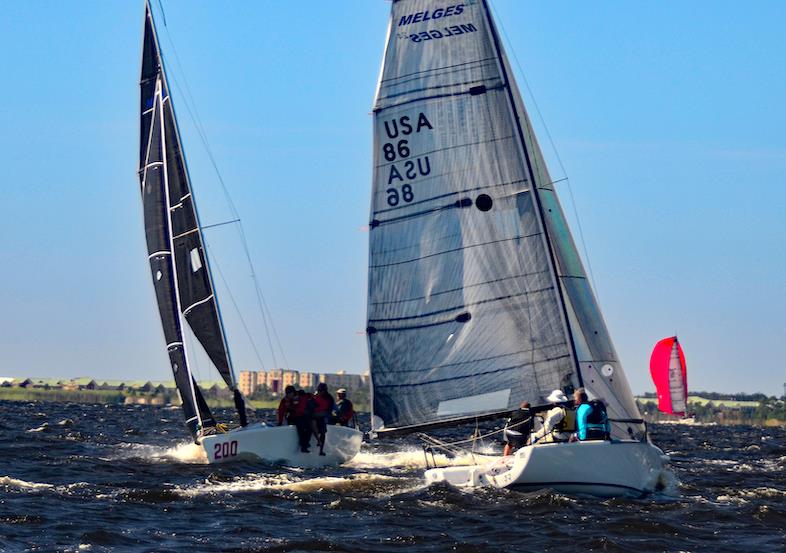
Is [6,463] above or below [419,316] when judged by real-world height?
below

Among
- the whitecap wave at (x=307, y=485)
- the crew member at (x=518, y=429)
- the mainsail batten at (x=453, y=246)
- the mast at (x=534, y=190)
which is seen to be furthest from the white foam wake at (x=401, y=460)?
the mast at (x=534, y=190)

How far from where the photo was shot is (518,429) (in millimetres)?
21078

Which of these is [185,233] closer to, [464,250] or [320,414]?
[320,414]

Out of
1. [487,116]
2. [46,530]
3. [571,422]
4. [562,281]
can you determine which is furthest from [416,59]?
[46,530]

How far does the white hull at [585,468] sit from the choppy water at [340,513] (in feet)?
0.68

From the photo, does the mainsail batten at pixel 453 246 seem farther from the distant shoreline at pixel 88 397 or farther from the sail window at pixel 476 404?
the distant shoreline at pixel 88 397

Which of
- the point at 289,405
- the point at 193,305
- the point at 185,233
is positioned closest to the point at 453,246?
the point at 289,405

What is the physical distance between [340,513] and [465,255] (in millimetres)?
5066

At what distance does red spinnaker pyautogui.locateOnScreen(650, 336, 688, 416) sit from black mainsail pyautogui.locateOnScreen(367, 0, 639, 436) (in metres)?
46.2

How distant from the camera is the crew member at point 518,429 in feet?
67.6

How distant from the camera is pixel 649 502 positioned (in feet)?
65.1

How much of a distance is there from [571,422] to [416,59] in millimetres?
6740

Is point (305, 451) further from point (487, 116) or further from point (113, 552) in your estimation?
point (113, 552)

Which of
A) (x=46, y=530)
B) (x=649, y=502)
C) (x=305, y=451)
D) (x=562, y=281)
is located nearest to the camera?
(x=46, y=530)
